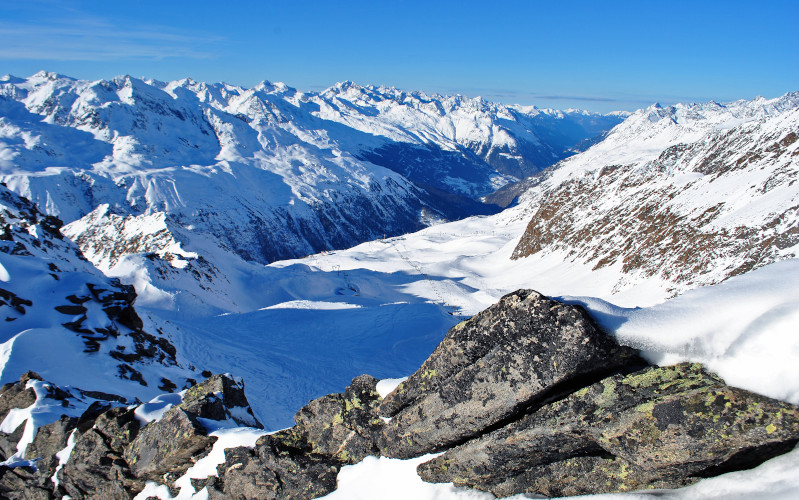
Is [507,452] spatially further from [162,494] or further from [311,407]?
[162,494]

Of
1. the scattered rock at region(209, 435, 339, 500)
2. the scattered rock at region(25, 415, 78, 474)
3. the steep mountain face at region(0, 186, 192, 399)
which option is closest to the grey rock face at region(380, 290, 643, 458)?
the scattered rock at region(209, 435, 339, 500)

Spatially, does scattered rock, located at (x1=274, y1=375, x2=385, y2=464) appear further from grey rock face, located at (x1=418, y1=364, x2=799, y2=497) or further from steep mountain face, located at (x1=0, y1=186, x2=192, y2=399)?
steep mountain face, located at (x1=0, y1=186, x2=192, y2=399)

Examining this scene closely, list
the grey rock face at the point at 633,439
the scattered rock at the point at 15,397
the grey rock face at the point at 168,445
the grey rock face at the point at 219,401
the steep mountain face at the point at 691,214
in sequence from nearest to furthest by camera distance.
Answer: the grey rock face at the point at 633,439
the grey rock face at the point at 168,445
the grey rock face at the point at 219,401
the scattered rock at the point at 15,397
the steep mountain face at the point at 691,214

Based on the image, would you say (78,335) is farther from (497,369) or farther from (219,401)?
(497,369)

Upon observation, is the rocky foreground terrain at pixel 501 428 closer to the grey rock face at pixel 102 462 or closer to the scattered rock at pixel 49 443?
the grey rock face at pixel 102 462

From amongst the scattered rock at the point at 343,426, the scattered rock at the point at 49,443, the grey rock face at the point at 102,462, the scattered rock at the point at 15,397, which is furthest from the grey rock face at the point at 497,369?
the scattered rock at the point at 15,397

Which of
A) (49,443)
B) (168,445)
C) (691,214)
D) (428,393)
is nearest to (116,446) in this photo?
(168,445)
